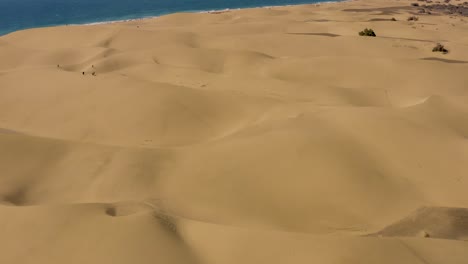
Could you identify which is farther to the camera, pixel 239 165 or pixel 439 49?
pixel 439 49

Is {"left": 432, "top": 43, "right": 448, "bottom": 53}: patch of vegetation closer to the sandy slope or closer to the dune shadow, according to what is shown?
the sandy slope

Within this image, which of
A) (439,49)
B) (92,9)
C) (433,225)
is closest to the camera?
(433,225)

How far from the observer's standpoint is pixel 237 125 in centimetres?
762

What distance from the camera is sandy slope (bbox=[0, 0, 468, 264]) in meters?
3.44

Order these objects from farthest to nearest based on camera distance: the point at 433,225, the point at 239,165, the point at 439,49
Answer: the point at 439,49
the point at 239,165
the point at 433,225

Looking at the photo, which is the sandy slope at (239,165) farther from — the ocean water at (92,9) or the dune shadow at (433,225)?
the ocean water at (92,9)

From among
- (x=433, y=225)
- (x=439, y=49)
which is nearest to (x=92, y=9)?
(x=439, y=49)

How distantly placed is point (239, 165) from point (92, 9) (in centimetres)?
4737

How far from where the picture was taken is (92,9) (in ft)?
153

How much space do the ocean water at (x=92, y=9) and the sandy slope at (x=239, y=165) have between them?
99.9ft

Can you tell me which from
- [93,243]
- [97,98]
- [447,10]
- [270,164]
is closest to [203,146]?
[270,164]

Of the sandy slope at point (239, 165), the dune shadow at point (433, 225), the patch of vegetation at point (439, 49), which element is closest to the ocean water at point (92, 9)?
the sandy slope at point (239, 165)

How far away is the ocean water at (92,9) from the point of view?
3902 centimetres

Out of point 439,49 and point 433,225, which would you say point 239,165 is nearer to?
point 433,225
